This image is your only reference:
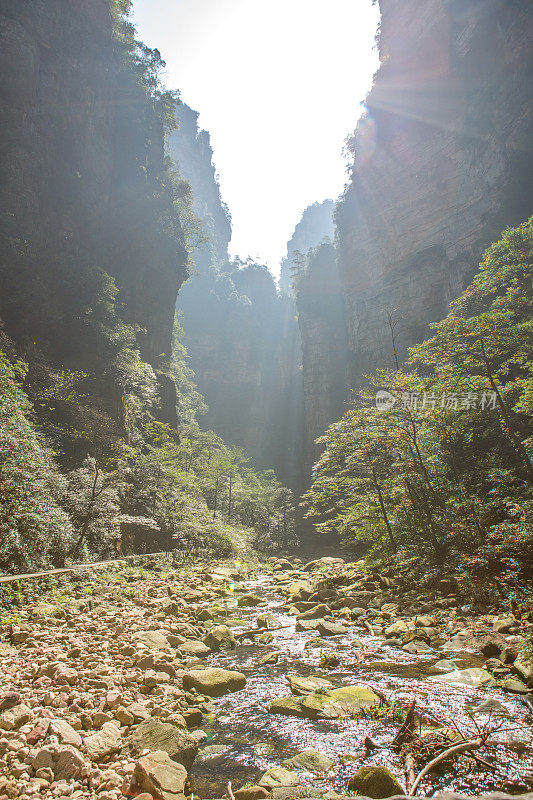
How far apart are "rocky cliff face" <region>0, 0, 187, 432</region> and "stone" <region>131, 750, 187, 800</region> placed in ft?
66.8

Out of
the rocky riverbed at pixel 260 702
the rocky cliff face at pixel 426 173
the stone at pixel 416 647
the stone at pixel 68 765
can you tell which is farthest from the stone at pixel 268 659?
the rocky cliff face at pixel 426 173

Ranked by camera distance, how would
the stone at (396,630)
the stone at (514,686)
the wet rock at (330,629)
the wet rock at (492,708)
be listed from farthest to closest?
the wet rock at (330,629) → the stone at (396,630) → the stone at (514,686) → the wet rock at (492,708)

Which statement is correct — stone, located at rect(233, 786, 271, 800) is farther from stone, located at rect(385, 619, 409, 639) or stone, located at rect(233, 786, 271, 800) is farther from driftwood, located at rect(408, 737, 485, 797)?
stone, located at rect(385, 619, 409, 639)

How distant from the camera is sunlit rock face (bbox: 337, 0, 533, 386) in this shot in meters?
30.1

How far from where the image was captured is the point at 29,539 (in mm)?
10594

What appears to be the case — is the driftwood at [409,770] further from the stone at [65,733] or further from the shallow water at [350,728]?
the stone at [65,733]

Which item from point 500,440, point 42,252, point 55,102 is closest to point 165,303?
point 42,252

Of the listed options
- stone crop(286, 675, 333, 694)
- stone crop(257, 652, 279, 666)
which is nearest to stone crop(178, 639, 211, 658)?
stone crop(257, 652, 279, 666)

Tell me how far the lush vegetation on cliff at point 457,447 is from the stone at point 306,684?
4.97 metres

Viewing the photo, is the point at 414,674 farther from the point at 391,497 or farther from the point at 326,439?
the point at 326,439

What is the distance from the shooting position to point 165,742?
12.7 ft

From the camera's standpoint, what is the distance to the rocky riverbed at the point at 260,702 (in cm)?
333

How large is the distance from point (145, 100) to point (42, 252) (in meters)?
21.9

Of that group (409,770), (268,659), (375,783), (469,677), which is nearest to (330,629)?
(268,659)
